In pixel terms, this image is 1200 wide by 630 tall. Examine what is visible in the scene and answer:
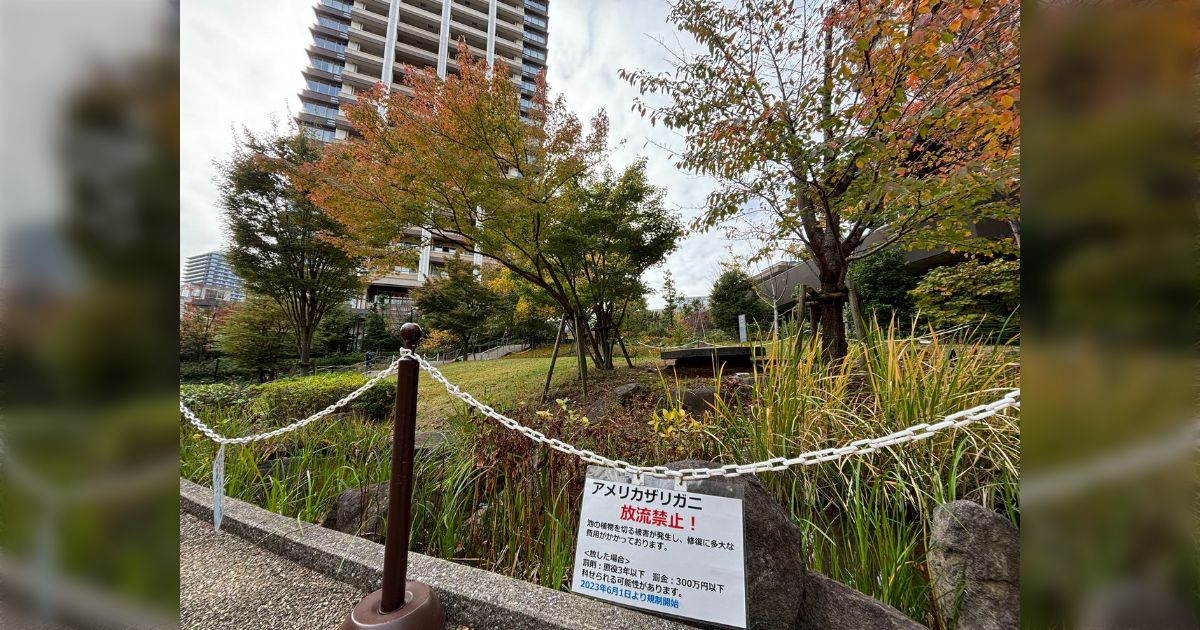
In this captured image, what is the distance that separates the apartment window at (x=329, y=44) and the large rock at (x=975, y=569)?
128 ft

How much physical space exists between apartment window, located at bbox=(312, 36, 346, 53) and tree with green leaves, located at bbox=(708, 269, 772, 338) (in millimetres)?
32424

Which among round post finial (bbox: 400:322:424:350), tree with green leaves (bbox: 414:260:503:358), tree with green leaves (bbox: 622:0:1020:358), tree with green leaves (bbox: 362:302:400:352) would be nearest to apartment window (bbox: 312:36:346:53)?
tree with green leaves (bbox: 362:302:400:352)

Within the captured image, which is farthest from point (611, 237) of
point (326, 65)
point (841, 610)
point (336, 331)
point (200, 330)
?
point (326, 65)

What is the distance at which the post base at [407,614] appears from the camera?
50.1 inches

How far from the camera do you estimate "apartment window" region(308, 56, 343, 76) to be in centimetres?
2728

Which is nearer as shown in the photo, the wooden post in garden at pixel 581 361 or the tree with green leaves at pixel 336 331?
the wooden post in garden at pixel 581 361

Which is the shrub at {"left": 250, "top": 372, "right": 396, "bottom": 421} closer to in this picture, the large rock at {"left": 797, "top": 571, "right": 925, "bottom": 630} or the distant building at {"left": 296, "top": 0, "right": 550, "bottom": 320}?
the large rock at {"left": 797, "top": 571, "right": 925, "bottom": 630}

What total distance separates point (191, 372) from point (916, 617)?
15867 millimetres

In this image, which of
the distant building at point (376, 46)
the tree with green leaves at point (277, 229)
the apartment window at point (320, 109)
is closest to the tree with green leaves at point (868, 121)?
the tree with green leaves at point (277, 229)

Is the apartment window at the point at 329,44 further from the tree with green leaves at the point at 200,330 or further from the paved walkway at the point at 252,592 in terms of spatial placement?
the paved walkway at the point at 252,592

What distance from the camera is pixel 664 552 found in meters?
1.34

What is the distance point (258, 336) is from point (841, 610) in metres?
14.4
